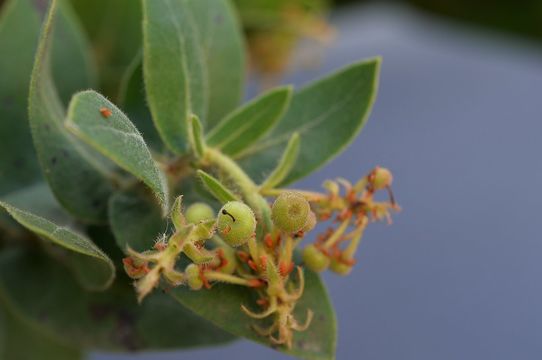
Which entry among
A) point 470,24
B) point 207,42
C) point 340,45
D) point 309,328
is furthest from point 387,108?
point 309,328

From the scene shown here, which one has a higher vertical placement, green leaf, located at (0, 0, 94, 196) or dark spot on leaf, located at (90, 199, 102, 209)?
green leaf, located at (0, 0, 94, 196)

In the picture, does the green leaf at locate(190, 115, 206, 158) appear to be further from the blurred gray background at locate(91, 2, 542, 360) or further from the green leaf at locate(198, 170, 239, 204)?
the blurred gray background at locate(91, 2, 542, 360)

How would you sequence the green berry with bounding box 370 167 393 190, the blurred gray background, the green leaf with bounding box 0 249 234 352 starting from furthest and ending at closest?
the blurred gray background → the green leaf with bounding box 0 249 234 352 → the green berry with bounding box 370 167 393 190

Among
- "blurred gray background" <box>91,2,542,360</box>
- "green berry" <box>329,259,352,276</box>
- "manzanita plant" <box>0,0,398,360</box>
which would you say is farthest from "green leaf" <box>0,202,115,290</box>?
"blurred gray background" <box>91,2,542,360</box>

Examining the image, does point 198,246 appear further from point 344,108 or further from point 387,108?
point 387,108

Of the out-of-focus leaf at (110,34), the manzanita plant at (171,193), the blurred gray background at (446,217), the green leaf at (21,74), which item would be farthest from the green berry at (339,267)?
the blurred gray background at (446,217)

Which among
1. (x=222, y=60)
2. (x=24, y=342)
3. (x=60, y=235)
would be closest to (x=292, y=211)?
(x=60, y=235)
